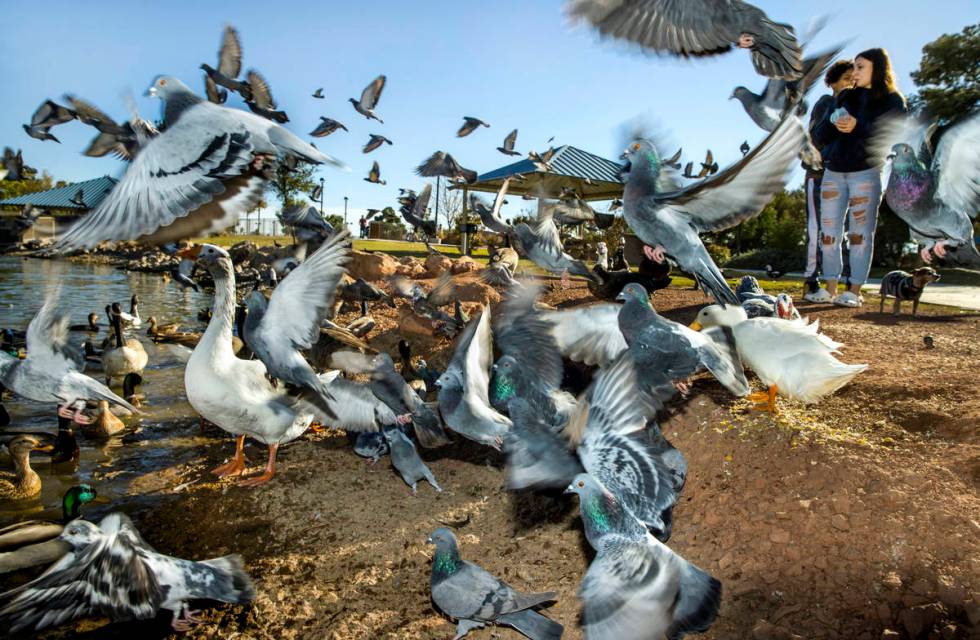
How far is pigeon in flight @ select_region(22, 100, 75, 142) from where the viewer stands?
6605 mm

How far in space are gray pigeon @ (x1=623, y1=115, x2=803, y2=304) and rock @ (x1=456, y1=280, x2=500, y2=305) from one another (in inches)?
223

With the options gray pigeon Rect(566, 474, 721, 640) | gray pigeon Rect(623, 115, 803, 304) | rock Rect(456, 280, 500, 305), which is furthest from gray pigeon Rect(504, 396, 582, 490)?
rock Rect(456, 280, 500, 305)

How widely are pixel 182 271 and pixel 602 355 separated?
6.63 metres

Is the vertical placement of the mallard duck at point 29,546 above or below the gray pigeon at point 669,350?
below

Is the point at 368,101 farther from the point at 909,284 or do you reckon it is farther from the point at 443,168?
the point at 909,284

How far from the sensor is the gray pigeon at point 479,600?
3.12 m

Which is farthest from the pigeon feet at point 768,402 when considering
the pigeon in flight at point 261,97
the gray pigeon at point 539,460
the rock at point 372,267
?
the rock at point 372,267

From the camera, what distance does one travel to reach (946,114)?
20.3 m

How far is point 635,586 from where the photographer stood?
8.53 feet

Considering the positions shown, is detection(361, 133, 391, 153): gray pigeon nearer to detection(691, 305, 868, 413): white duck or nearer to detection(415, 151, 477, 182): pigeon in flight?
detection(415, 151, 477, 182): pigeon in flight

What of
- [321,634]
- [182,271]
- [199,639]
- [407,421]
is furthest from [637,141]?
[182,271]

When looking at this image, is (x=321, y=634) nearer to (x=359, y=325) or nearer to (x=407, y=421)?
(x=407, y=421)

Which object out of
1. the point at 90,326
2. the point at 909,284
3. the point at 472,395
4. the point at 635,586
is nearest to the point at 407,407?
the point at 472,395

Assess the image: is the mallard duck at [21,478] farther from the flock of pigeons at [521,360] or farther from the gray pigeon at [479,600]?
the gray pigeon at [479,600]
